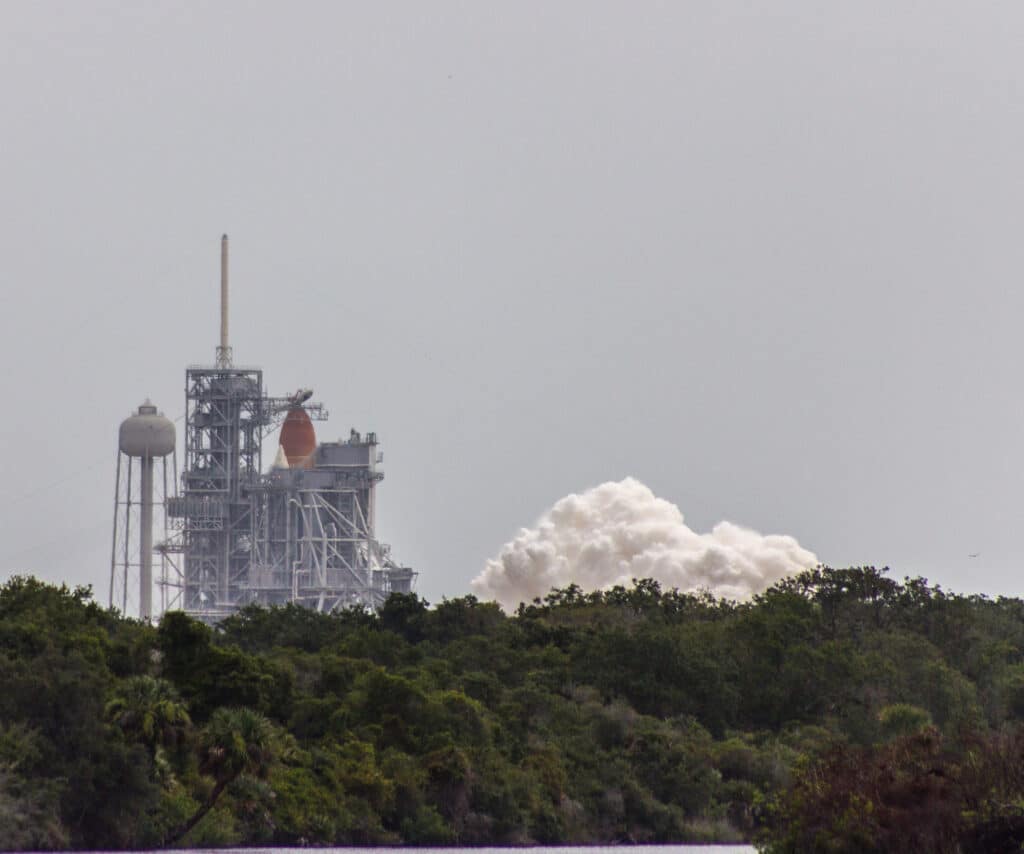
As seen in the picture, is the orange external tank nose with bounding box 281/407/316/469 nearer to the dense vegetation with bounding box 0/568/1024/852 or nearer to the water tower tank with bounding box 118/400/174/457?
the water tower tank with bounding box 118/400/174/457

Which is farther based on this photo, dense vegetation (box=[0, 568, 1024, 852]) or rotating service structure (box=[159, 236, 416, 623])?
rotating service structure (box=[159, 236, 416, 623])

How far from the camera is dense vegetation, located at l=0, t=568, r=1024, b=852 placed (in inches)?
2306

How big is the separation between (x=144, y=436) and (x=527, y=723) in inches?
3332

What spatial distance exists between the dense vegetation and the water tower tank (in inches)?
1934

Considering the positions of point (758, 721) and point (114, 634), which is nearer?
point (114, 634)

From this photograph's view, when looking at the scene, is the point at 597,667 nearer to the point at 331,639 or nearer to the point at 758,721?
the point at 758,721

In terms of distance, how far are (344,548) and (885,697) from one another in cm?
8622

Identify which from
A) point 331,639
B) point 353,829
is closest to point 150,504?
point 331,639

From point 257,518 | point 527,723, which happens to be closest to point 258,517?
point 257,518

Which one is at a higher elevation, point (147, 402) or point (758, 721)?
point (147, 402)

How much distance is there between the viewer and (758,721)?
97938 millimetres

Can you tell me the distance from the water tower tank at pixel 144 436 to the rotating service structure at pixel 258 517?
4910mm

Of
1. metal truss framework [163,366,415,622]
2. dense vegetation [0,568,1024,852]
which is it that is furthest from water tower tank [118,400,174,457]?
dense vegetation [0,568,1024,852]

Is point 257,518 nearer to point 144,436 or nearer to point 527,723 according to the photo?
point 144,436
